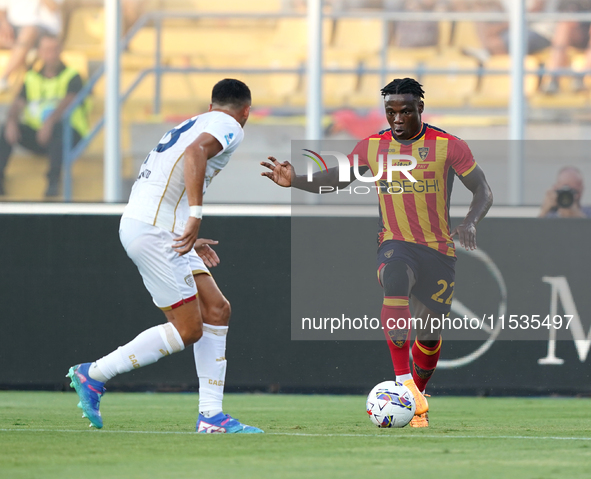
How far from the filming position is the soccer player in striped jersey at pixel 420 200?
6.37 meters

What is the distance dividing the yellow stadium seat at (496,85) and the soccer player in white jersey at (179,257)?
4.89 meters

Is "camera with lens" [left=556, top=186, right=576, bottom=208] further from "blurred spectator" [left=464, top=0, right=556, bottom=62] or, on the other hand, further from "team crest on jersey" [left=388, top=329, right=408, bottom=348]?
"team crest on jersey" [left=388, top=329, right=408, bottom=348]

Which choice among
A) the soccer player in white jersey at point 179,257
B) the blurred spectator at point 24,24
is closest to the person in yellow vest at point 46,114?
the blurred spectator at point 24,24

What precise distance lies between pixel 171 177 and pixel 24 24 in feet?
18.0

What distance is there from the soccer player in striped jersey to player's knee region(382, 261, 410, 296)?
2 cm

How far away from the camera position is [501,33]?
35.3 ft

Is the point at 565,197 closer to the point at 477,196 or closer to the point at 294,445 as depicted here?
the point at 477,196

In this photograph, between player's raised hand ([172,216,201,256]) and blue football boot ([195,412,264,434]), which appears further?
blue football boot ([195,412,264,434])

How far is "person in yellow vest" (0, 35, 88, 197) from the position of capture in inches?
364

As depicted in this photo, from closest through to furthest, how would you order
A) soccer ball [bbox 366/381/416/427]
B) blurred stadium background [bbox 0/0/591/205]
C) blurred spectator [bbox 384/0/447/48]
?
soccer ball [bbox 366/381/416/427]
blurred stadium background [bbox 0/0/591/205]
blurred spectator [bbox 384/0/447/48]

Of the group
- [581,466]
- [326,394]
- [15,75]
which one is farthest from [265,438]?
→ [15,75]

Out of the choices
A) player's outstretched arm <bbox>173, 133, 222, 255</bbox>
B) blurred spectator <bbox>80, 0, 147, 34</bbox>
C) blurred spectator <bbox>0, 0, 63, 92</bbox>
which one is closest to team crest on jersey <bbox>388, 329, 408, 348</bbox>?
player's outstretched arm <bbox>173, 133, 222, 255</bbox>

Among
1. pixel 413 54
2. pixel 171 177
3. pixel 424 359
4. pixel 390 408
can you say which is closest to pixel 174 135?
pixel 171 177

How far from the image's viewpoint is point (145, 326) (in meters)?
8.62
